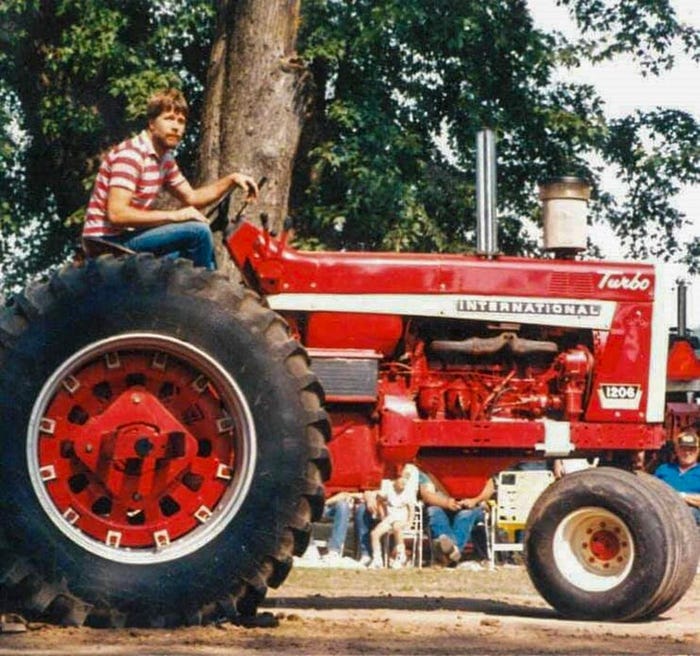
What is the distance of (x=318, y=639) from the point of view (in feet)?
26.1

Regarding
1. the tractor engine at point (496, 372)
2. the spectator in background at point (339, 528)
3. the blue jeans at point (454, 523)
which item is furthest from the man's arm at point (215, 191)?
the blue jeans at point (454, 523)

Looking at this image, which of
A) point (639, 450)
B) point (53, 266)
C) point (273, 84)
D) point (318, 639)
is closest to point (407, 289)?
point (639, 450)

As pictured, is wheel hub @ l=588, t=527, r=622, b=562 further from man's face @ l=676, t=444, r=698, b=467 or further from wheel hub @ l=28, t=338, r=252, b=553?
man's face @ l=676, t=444, r=698, b=467

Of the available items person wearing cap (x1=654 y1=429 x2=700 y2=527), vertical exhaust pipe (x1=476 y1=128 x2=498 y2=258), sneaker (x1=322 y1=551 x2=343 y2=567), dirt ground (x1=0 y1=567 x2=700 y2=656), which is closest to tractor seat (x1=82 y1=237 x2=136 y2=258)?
dirt ground (x1=0 y1=567 x2=700 y2=656)

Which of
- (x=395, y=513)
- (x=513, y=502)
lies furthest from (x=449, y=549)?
(x=513, y=502)

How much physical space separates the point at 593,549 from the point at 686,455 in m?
5.53

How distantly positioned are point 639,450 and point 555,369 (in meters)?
0.59

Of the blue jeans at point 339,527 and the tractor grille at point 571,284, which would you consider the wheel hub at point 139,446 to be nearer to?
the tractor grille at point 571,284

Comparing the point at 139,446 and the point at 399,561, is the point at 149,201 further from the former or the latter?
the point at 399,561

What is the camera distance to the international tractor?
26.4ft

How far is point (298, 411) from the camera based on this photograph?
8133 millimetres

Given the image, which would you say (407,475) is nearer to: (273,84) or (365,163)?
(273,84)

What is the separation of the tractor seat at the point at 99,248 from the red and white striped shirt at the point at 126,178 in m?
0.06

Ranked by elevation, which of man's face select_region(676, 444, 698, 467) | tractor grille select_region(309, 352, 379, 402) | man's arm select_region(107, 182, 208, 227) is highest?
man's arm select_region(107, 182, 208, 227)
